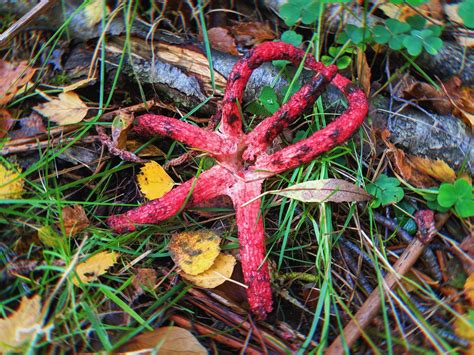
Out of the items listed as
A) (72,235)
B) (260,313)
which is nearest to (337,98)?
(260,313)

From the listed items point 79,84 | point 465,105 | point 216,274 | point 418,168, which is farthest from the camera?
point 79,84

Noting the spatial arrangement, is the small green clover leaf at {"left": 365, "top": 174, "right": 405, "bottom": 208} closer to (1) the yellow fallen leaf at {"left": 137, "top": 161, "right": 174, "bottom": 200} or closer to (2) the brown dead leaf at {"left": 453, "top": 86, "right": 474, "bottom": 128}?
(2) the brown dead leaf at {"left": 453, "top": 86, "right": 474, "bottom": 128}

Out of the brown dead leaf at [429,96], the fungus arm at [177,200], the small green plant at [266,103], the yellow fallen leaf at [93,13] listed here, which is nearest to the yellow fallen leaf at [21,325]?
the fungus arm at [177,200]

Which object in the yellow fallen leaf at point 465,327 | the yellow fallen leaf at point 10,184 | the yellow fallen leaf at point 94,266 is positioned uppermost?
Result: the yellow fallen leaf at point 10,184

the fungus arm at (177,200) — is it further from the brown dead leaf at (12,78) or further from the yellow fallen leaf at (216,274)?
the brown dead leaf at (12,78)

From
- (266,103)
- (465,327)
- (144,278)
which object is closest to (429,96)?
(266,103)

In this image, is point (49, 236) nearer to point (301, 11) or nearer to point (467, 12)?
point (301, 11)

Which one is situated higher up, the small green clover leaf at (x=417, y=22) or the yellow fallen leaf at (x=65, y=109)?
the small green clover leaf at (x=417, y=22)
